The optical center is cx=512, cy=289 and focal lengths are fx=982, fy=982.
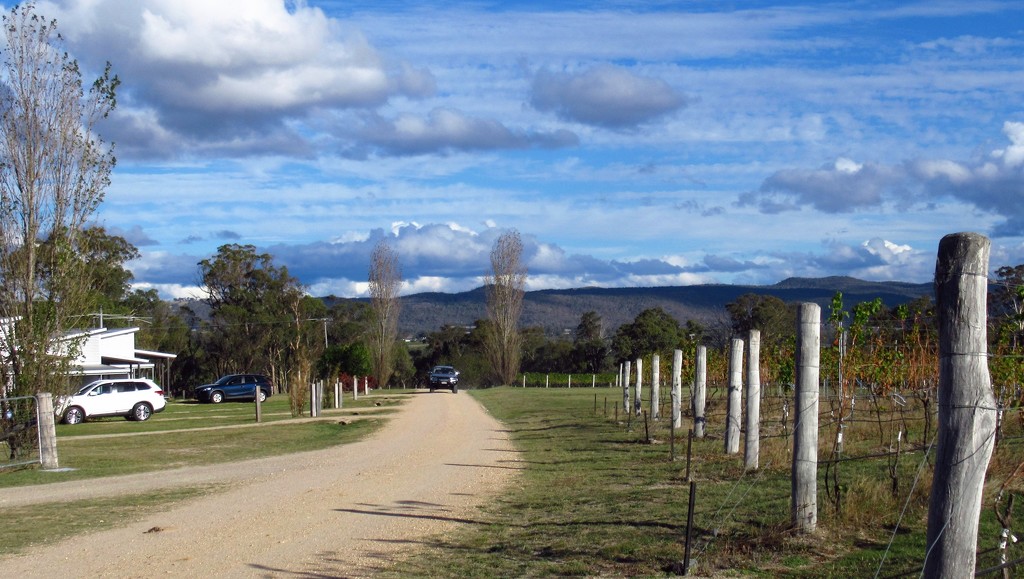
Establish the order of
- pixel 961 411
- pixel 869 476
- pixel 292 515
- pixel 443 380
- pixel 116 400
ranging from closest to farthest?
pixel 961 411 → pixel 869 476 → pixel 292 515 → pixel 116 400 → pixel 443 380

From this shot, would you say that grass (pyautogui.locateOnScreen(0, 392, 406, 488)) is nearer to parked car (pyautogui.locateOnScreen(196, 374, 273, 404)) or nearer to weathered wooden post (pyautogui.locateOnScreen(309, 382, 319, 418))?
weathered wooden post (pyautogui.locateOnScreen(309, 382, 319, 418))

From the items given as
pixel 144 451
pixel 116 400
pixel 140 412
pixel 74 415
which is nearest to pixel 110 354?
pixel 116 400

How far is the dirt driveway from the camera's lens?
9.25 meters

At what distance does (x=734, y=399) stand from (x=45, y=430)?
1310 cm

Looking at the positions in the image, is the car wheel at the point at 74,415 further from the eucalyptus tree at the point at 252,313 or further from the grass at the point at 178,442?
the eucalyptus tree at the point at 252,313

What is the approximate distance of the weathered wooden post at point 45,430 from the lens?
19000 millimetres

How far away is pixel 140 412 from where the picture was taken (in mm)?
37219

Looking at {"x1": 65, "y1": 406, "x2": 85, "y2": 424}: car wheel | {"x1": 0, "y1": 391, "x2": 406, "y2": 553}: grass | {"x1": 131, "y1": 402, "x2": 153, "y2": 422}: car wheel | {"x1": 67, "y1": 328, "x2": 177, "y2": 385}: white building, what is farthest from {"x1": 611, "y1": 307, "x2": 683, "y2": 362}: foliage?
{"x1": 65, "y1": 406, "x2": 85, "y2": 424}: car wheel

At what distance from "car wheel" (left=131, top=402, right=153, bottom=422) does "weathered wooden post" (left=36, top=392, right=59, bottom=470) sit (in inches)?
728

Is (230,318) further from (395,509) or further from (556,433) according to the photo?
(395,509)

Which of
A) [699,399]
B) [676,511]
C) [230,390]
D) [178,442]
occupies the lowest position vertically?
[230,390]

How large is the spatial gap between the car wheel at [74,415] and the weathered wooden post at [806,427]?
31929 millimetres

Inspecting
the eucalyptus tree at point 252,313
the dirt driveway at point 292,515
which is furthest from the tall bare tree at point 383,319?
the dirt driveway at point 292,515

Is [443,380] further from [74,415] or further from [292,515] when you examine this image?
[292,515]
